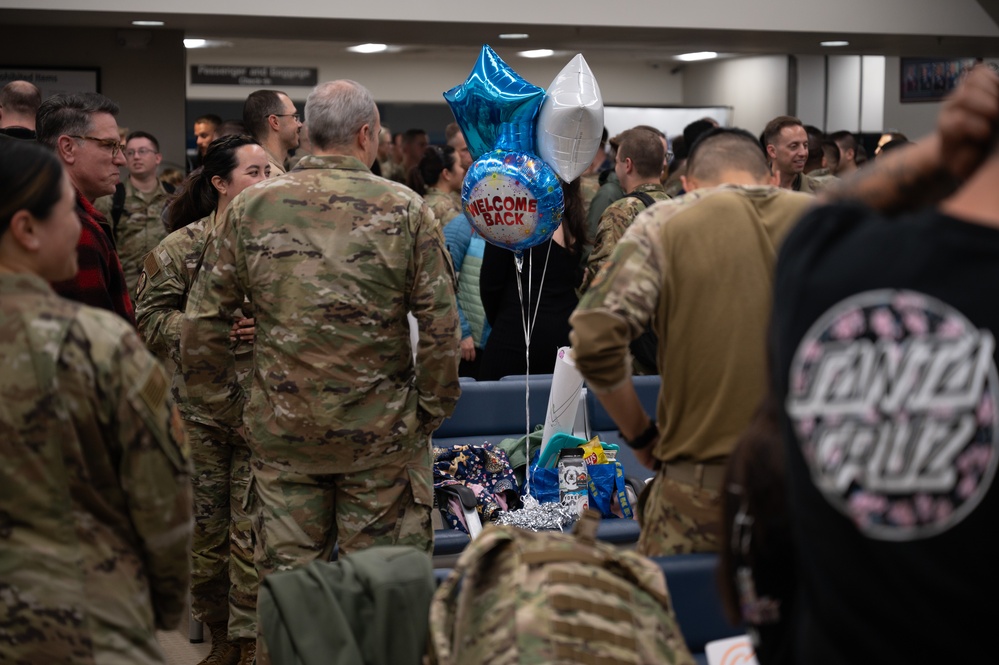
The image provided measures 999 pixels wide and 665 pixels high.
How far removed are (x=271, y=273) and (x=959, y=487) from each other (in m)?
2.10

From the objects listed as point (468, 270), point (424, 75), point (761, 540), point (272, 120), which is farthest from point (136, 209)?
point (424, 75)

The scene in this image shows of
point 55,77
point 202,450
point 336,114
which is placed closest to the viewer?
point 336,114

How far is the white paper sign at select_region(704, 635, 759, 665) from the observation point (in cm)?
218

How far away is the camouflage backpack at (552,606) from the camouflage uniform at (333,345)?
3.65 feet

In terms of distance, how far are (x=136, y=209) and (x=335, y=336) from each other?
5132 mm

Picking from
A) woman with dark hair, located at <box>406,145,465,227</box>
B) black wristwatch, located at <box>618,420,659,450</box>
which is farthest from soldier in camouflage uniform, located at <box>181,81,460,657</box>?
woman with dark hair, located at <box>406,145,465,227</box>

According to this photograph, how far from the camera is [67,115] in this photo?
3.48 metres

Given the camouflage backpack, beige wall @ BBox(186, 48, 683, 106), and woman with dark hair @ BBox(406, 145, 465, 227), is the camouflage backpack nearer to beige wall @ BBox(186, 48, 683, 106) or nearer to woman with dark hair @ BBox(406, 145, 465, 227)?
woman with dark hair @ BBox(406, 145, 465, 227)

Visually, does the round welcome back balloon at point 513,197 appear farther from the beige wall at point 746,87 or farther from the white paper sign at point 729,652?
the beige wall at point 746,87

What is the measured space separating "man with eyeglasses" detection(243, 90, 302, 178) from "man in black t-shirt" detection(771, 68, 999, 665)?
3.71m

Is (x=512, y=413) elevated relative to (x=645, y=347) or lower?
lower

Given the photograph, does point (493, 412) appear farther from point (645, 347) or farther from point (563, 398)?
point (645, 347)

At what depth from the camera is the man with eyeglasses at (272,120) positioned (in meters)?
4.67

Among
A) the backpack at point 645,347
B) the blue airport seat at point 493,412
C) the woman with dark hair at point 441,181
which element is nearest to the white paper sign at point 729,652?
the blue airport seat at point 493,412
